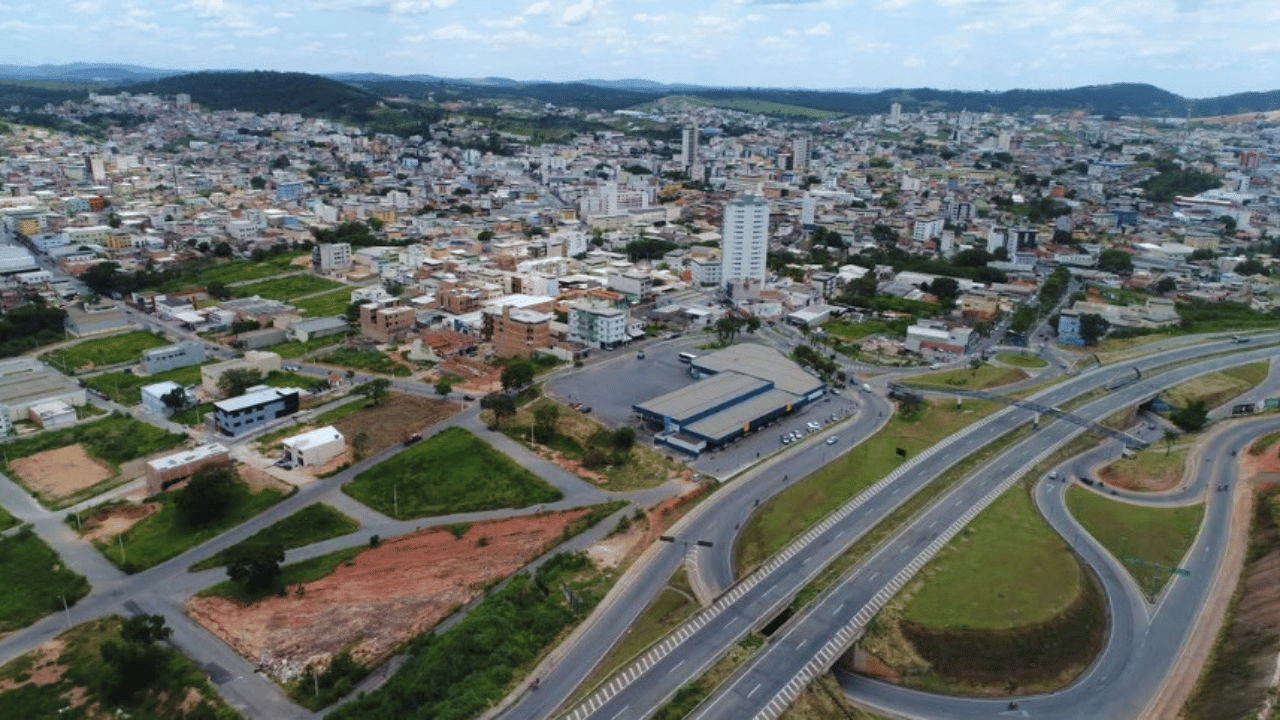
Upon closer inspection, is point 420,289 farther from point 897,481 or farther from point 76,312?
point 897,481

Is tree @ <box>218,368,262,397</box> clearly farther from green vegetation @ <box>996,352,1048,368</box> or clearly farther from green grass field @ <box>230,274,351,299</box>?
green vegetation @ <box>996,352,1048,368</box>

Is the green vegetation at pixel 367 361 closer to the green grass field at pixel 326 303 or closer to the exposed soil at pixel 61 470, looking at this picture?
the green grass field at pixel 326 303

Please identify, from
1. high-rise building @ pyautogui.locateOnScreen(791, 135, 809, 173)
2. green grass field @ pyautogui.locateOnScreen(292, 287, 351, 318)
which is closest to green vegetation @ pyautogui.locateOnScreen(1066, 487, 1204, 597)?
green grass field @ pyautogui.locateOnScreen(292, 287, 351, 318)

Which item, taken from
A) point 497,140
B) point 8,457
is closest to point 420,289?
point 8,457

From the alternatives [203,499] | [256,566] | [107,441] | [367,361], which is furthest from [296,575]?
[367,361]

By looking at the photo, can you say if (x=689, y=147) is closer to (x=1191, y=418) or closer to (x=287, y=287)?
(x=287, y=287)

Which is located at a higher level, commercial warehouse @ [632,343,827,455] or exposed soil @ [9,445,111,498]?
commercial warehouse @ [632,343,827,455]
